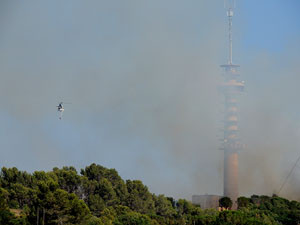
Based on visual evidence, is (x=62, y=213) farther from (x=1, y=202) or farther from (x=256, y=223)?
(x=256, y=223)

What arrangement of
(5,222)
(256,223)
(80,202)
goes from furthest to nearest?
(256,223)
(80,202)
(5,222)

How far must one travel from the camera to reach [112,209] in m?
185

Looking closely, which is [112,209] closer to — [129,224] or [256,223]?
[129,224]

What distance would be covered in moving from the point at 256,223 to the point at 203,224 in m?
19.3

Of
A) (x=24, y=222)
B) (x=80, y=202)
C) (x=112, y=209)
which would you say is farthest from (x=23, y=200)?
(x=24, y=222)

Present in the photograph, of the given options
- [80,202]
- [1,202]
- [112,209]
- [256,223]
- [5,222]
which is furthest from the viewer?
[112,209]

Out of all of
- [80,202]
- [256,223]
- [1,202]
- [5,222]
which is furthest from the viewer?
[256,223]

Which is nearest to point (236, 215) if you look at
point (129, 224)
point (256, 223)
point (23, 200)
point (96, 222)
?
point (256, 223)

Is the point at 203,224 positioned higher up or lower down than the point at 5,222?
higher up

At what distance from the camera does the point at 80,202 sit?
6309 inches

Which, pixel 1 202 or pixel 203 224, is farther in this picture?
pixel 203 224

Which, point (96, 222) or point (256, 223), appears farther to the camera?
point (256, 223)

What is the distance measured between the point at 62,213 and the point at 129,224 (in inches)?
665

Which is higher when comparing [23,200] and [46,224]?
[23,200]
